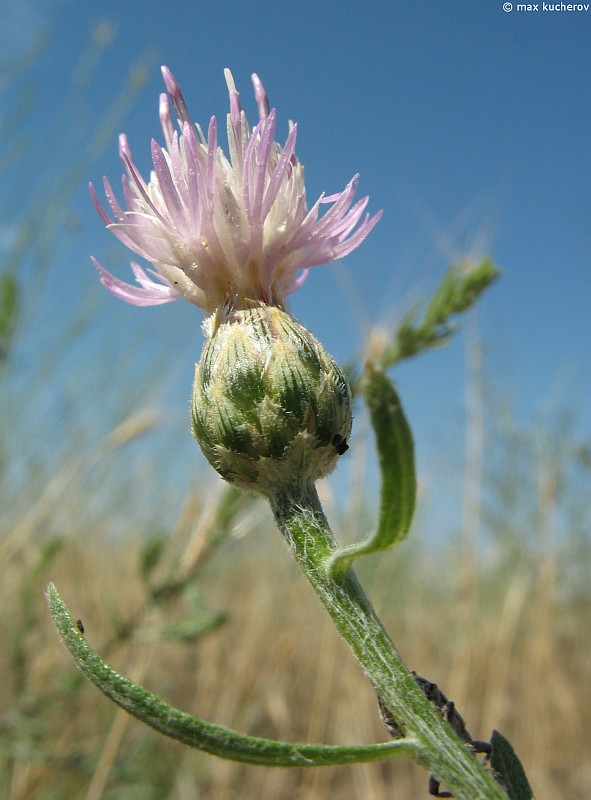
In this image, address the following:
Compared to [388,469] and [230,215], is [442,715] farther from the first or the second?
[230,215]

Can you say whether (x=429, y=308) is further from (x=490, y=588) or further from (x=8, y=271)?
(x=490, y=588)

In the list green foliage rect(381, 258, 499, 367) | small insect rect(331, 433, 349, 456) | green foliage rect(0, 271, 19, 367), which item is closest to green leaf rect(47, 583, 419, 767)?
small insect rect(331, 433, 349, 456)

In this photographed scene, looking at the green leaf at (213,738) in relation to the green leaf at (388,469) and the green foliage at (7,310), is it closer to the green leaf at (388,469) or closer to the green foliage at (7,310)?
the green leaf at (388,469)

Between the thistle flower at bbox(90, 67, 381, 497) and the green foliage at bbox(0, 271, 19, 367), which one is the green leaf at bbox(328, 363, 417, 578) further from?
the green foliage at bbox(0, 271, 19, 367)

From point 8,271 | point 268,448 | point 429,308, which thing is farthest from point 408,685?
point 8,271

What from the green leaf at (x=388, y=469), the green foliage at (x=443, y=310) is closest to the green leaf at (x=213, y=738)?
the green leaf at (x=388, y=469)

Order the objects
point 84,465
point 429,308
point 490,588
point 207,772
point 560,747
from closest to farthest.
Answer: point 429,308, point 84,465, point 207,772, point 560,747, point 490,588
